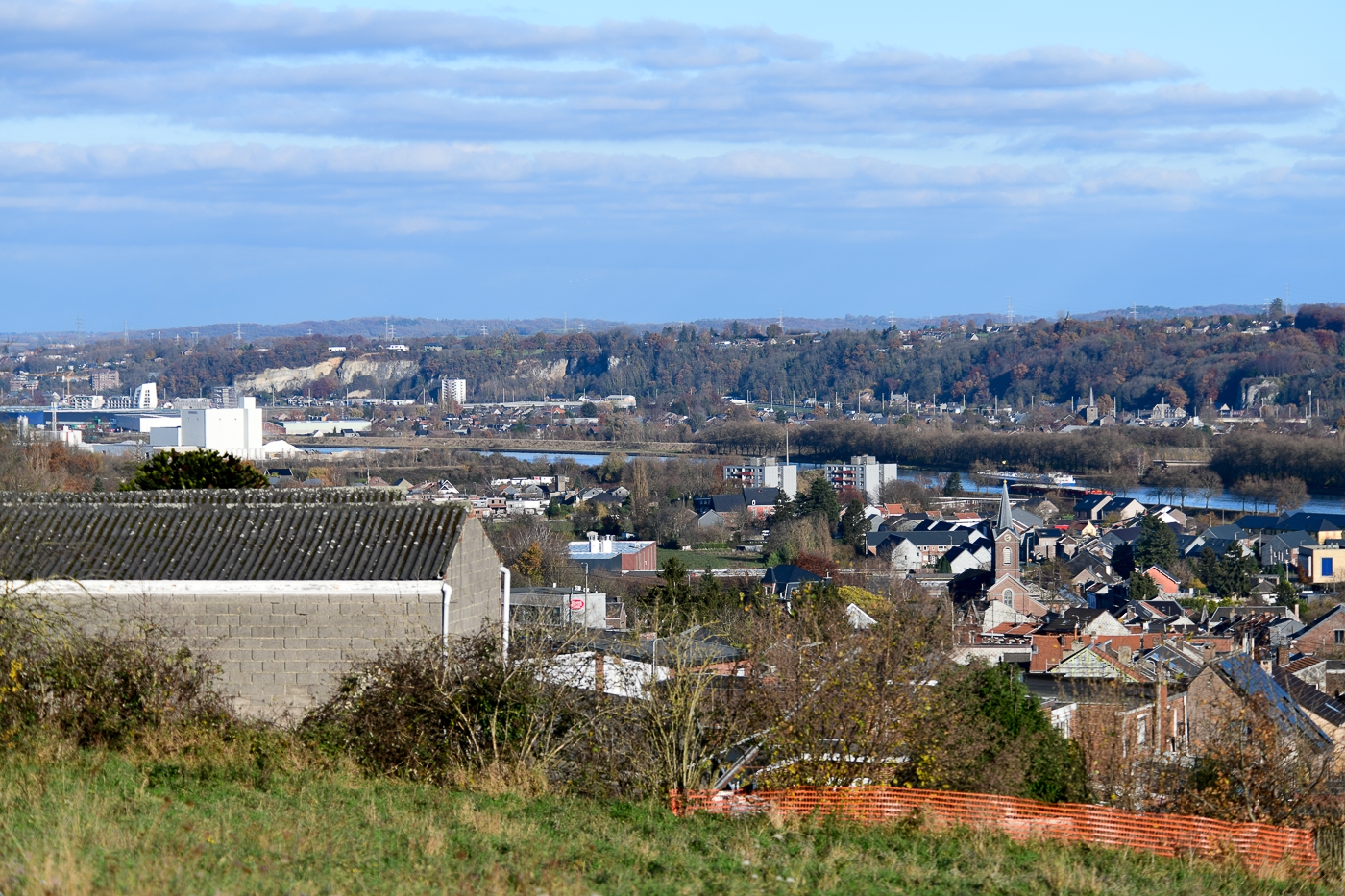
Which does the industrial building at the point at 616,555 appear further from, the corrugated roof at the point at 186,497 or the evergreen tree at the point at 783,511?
the corrugated roof at the point at 186,497

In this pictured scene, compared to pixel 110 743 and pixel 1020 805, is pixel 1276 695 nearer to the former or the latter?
pixel 1020 805

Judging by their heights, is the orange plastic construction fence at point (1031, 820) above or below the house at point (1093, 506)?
above

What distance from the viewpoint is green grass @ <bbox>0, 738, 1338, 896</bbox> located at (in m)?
3.95

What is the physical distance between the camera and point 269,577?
7.93 meters

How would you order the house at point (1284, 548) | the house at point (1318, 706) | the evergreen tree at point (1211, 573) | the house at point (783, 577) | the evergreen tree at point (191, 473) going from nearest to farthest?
the evergreen tree at point (191, 473), the house at point (1318, 706), the house at point (783, 577), the evergreen tree at point (1211, 573), the house at point (1284, 548)

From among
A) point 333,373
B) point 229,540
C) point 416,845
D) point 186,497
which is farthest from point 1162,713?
point 333,373

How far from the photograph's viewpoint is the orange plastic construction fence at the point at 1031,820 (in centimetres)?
536

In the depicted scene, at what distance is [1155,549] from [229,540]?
32531 mm

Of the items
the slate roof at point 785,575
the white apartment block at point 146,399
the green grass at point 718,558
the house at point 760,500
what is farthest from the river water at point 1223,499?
the white apartment block at point 146,399

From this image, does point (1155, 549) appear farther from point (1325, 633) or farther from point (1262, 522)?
point (1325, 633)

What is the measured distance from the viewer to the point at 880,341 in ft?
521

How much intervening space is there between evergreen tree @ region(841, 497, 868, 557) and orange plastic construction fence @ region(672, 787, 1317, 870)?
117 ft

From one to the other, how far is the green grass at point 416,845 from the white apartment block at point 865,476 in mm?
55465

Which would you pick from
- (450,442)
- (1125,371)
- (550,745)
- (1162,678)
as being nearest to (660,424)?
(450,442)
